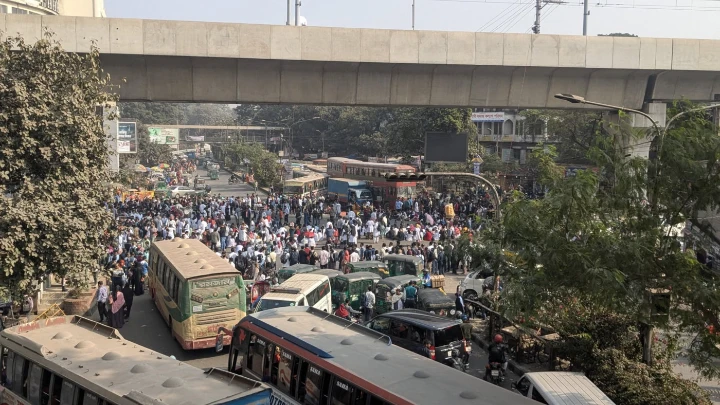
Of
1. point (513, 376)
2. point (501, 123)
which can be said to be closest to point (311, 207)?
point (513, 376)

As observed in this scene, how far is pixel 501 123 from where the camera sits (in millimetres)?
64938

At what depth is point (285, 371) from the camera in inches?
392

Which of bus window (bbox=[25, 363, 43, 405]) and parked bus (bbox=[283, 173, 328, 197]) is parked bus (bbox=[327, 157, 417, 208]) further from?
bus window (bbox=[25, 363, 43, 405])

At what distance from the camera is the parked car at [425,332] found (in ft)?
41.8

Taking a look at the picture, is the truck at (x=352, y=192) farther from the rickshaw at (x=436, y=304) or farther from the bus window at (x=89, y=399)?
the bus window at (x=89, y=399)

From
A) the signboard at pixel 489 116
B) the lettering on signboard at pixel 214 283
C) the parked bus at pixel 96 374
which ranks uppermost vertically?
the signboard at pixel 489 116

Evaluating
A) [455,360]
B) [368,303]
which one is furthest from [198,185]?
[455,360]

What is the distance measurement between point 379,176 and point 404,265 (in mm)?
21730

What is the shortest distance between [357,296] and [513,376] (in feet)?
19.5

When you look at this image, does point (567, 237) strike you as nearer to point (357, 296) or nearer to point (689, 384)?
point (689, 384)

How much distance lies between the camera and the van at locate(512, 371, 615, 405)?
30.8 feet

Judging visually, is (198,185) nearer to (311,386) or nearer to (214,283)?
(214,283)

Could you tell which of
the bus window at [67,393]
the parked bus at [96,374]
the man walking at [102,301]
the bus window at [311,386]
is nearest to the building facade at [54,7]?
the man walking at [102,301]

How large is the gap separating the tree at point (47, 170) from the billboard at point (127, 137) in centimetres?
2123
